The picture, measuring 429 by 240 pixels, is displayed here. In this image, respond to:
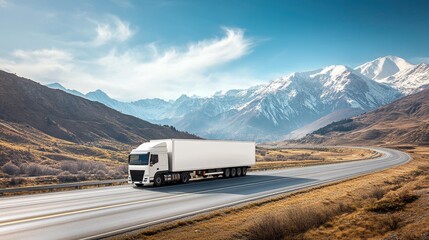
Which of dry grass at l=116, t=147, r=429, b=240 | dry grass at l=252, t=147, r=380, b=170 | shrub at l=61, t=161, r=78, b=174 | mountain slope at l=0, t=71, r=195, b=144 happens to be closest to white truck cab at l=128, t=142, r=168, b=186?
dry grass at l=116, t=147, r=429, b=240

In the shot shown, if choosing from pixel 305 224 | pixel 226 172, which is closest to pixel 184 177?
pixel 226 172

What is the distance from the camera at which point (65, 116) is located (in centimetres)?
14850

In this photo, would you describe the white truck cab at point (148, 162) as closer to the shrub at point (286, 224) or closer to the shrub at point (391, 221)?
the shrub at point (286, 224)

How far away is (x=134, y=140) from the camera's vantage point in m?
149

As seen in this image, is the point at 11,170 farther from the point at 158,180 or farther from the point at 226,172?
the point at 226,172

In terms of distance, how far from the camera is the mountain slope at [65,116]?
125000mm

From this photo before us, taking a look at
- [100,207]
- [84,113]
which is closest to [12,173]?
[100,207]

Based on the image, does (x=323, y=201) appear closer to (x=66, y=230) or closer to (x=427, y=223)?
(x=427, y=223)

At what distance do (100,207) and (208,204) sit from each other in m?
6.42

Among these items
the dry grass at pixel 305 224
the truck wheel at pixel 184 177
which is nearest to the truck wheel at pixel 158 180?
the truck wheel at pixel 184 177

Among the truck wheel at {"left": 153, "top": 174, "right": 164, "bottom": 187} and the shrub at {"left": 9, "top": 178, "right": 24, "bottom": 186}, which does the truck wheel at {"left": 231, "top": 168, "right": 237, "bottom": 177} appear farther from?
the shrub at {"left": 9, "top": 178, "right": 24, "bottom": 186}

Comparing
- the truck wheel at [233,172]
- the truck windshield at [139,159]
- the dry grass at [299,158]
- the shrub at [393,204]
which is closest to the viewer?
the shrub at [393,204]

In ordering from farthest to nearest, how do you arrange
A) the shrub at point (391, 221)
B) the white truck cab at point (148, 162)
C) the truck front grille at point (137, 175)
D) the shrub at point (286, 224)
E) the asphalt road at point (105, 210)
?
the truck front grille at point (137, 175)
the white truck cab at point (148, 162)
the asphalt road at point (105, 210)
the shrub at point (391, 221)
the shrub at point (286, 224)

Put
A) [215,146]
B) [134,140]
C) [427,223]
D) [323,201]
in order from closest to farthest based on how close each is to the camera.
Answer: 1. [427,223]
2. [323,201]
3. [215,146]
4. [134,140]
